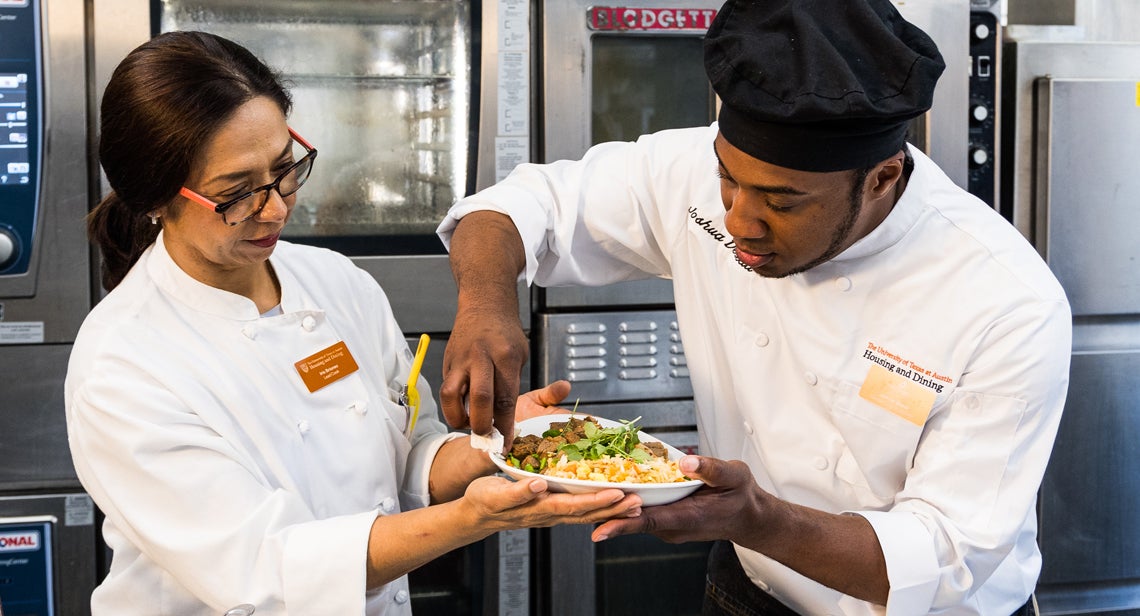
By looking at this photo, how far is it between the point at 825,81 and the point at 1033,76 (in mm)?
1845

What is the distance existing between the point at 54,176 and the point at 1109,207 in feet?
8.87

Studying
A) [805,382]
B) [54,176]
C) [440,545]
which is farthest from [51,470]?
[805,382]

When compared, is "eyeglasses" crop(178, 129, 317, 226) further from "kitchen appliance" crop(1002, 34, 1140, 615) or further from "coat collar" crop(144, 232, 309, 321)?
"kitchen appliance" crop(1002, 34, 1140, 615)

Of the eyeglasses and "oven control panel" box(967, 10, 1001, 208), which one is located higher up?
"oven control panel" box(967, 10, 1001, 208)

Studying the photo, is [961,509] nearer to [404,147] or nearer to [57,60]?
[404,147]

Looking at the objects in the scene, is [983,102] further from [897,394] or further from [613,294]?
[897,394]

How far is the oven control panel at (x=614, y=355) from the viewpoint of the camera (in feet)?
8.36

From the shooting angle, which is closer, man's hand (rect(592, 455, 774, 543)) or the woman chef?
man's hand (rect(592, 455, 774, 543))

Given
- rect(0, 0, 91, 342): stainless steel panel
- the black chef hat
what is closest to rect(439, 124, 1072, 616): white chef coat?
the black chef hat

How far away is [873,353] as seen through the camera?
152 cm

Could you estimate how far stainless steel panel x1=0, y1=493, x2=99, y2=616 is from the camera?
92.4 inches

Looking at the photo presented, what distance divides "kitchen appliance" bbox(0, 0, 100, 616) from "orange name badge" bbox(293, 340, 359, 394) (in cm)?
102

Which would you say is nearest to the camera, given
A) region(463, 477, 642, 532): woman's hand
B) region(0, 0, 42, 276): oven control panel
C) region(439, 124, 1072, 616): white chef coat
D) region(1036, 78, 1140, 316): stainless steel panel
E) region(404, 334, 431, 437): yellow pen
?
region(463, 477, 642, 532): woman's hand

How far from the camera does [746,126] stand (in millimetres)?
1314
